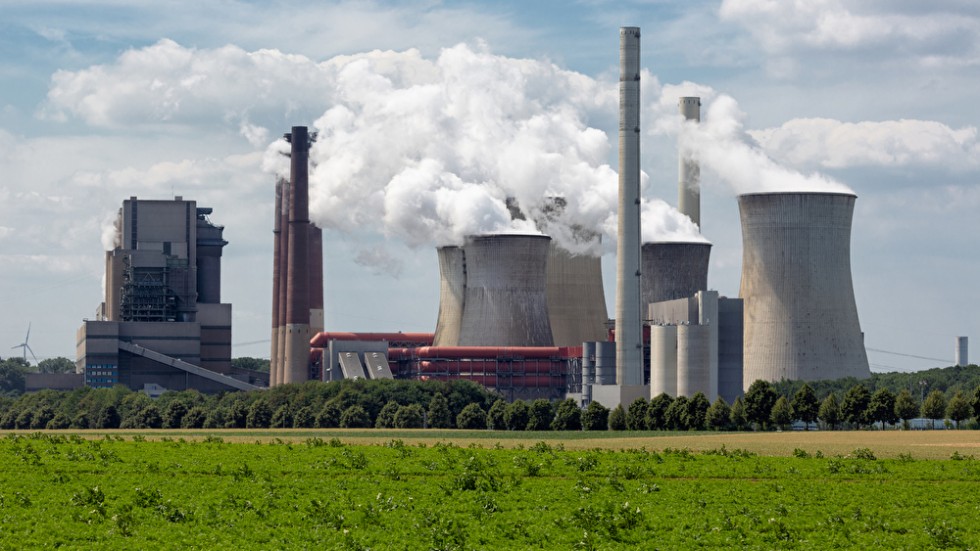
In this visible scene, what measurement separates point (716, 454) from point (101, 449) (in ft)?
65.4

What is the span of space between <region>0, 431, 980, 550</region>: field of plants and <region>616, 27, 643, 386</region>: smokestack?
6501cm

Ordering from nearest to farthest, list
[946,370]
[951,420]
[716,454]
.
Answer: [716,454] → [951,420] → [946,370]

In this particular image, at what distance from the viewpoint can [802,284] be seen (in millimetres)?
109125

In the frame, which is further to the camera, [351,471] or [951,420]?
[951,420]

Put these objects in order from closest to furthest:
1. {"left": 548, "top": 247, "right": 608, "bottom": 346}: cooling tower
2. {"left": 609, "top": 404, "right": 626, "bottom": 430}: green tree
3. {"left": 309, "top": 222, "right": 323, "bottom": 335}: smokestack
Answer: {"left": 609, "top": 404, "right": 626, "bottom": 430}: green tree < {"left": 548, "top": 247, "right": 608, "bottom": 346}: cooling tower < {"left": 309, "top": 222, "right": 323, "bottom": 335}: smokestack

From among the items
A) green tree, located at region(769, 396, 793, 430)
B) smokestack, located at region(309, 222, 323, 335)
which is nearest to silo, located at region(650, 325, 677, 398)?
green tree, located at region(769, 396, 793, 430)

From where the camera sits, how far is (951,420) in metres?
95.9

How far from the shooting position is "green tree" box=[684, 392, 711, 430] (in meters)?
92.4

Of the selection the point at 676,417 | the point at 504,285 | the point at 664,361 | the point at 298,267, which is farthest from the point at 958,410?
the point at 298,267

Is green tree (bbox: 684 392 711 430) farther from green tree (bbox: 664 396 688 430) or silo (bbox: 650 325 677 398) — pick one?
silo (bbox: 650 325 677 398)

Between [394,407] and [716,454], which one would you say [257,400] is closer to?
[394,407]

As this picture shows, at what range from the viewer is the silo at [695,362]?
382 feet

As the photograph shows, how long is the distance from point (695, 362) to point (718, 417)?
25.3m

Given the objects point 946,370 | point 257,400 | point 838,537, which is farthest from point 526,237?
point 838,537
